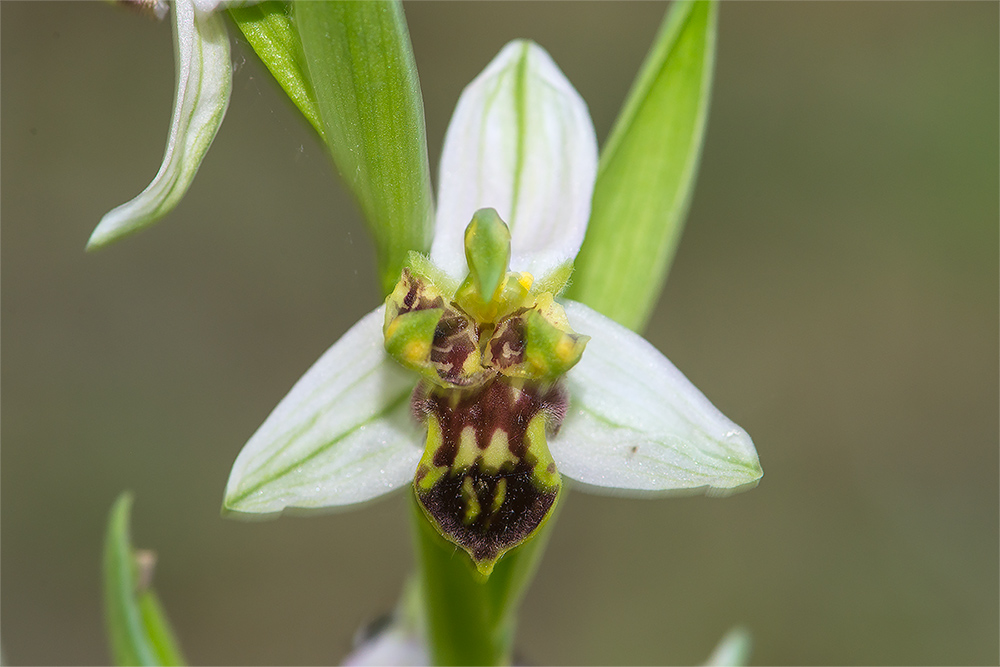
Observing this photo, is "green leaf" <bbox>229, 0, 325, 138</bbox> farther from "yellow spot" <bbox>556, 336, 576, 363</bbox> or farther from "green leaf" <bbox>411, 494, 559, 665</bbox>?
"green leaf" <bbox>411, 494, 559, 665</bbox>

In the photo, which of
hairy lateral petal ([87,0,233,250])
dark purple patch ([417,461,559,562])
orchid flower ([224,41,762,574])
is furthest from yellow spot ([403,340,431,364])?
hairy lateral petal ([87,0,233,250])

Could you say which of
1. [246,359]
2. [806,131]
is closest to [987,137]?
[806,131]

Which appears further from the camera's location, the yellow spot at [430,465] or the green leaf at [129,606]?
the green leaf at [129,606]

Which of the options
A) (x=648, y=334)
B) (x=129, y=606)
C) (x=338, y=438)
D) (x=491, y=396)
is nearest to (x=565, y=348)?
(x=491, y=396)

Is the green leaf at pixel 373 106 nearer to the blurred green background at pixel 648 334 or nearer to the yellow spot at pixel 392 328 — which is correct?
the yellow spot at pixel 392 328

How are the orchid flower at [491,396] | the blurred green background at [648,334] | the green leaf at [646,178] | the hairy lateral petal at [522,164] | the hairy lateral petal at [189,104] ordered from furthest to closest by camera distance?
the blurred green background at [648,334] < the green leaf at [646,178] < the hairy lateral petal at [522,164] < the orchid flower at [491,396] < the hairy lateral petal at [189,104]

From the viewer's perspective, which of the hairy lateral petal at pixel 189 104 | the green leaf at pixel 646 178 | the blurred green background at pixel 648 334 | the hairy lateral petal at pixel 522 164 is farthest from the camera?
the blurred green background at pixel 648 334

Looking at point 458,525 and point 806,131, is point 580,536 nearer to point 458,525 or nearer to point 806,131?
point 806,131

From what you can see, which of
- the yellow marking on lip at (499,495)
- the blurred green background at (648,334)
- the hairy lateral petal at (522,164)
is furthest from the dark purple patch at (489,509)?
the blurred green background at (648,334)
